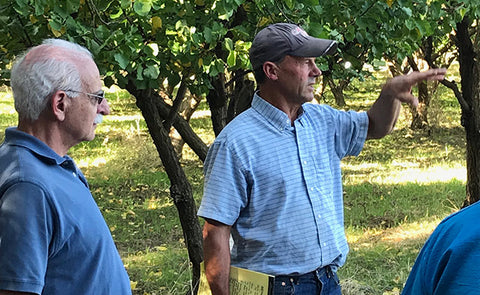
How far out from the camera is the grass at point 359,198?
6.88 m

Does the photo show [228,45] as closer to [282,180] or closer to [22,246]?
[282,180]

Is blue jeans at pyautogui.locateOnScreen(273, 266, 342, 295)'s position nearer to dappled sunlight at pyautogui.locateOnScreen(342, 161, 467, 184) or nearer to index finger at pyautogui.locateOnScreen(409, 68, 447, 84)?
index finger at pyautogui.locateOnScreen(409, 68, 447, 84)

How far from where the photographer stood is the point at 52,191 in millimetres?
1948

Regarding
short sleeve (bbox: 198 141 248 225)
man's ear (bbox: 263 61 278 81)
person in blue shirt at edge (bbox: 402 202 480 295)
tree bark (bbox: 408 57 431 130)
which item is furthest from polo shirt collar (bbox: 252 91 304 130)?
tree bark (bbox: 408 57 431 130)

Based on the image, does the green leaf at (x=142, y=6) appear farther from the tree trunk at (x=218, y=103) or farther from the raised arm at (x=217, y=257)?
the tree trunk at (x=218, y=103)

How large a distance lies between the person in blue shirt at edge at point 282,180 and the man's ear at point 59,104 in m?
0.80

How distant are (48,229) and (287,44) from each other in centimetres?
136

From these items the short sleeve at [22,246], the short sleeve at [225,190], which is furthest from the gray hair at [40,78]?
the short sleeve at [225,190]

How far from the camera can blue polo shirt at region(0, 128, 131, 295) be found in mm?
1858

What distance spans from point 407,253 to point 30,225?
5.81 meters

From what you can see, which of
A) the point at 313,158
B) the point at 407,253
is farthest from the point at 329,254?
the point at 407,253

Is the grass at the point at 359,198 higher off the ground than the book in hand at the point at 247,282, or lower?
lower

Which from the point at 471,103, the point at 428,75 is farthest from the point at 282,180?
the point at 471,103

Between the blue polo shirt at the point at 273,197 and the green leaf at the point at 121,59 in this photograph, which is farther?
the green leaf at the point at 121,59
